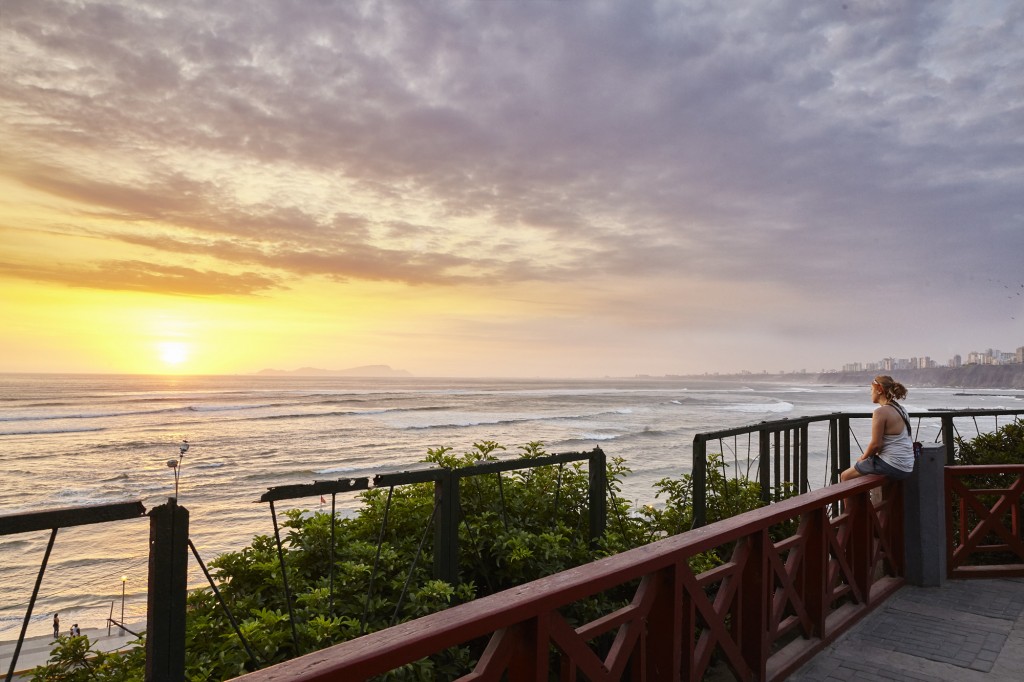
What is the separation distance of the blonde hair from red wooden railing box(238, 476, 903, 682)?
1187 mm

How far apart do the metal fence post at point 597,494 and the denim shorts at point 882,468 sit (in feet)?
8.18

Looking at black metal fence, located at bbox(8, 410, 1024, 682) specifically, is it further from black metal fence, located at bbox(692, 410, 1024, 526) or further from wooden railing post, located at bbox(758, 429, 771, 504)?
wooden railing post, located at bbox(758, 429, 771, 504)

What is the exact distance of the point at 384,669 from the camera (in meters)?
1.89

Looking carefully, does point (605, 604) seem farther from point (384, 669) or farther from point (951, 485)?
point (951, 485)

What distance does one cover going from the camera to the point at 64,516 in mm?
2256

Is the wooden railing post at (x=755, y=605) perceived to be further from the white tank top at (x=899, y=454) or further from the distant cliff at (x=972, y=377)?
the distant cliff at (x=972, y=377)

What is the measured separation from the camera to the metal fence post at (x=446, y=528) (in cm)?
408

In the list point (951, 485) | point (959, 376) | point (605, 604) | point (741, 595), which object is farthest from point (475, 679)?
point (959, 376)

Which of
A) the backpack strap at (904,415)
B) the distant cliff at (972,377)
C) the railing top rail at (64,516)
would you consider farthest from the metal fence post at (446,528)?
the distant cliff at (972,377)

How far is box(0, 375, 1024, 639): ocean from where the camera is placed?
1752 cm

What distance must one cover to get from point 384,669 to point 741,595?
271cm

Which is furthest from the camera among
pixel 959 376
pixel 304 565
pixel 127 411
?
pixel 959 376

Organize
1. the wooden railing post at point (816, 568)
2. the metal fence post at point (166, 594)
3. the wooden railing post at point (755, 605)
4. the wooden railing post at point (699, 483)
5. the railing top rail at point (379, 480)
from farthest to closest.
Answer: the wooden railing post at point (699, 483) → the wooden railing post at point (816, 568) → the wooden railing post at point (755, 605) → the railing top rail at point (379, 480) → the metal fence post at point (166, 594)

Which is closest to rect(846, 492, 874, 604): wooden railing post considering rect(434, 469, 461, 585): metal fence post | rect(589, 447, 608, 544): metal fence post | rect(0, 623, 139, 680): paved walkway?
rect(589, 447, 608, 544): metal fence post
